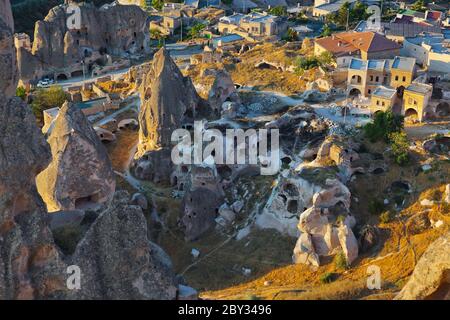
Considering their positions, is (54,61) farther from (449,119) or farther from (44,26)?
(449,119)

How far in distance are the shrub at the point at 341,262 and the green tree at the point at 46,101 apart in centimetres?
3140

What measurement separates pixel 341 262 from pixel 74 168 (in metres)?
15.5

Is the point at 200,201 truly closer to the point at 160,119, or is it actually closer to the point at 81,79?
the point at 160,119

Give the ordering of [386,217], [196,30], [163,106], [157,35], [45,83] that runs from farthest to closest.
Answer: [157,35] < [196,30] < [45,83] < [163,106] < [386,217]

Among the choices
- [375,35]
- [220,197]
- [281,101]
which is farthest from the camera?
[375,35]

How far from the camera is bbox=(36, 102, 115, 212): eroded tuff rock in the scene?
35.0 metres

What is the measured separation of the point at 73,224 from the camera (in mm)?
26766

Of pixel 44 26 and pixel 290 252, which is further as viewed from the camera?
pixel 44 26

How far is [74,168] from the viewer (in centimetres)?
3572

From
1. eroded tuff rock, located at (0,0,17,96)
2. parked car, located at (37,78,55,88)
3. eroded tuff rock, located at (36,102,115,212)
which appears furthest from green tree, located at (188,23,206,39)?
eroded tuff rock, located at (0,0,17,96)

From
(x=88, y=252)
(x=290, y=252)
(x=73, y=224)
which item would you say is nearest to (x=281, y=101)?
(x=290, y=252)

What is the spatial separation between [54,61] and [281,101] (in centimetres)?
3095

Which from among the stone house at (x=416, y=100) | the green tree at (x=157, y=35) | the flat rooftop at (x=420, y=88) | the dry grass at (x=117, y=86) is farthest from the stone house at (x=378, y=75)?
the green tree at (x=157, y=35)

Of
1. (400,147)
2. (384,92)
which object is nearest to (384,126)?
(400,147)
